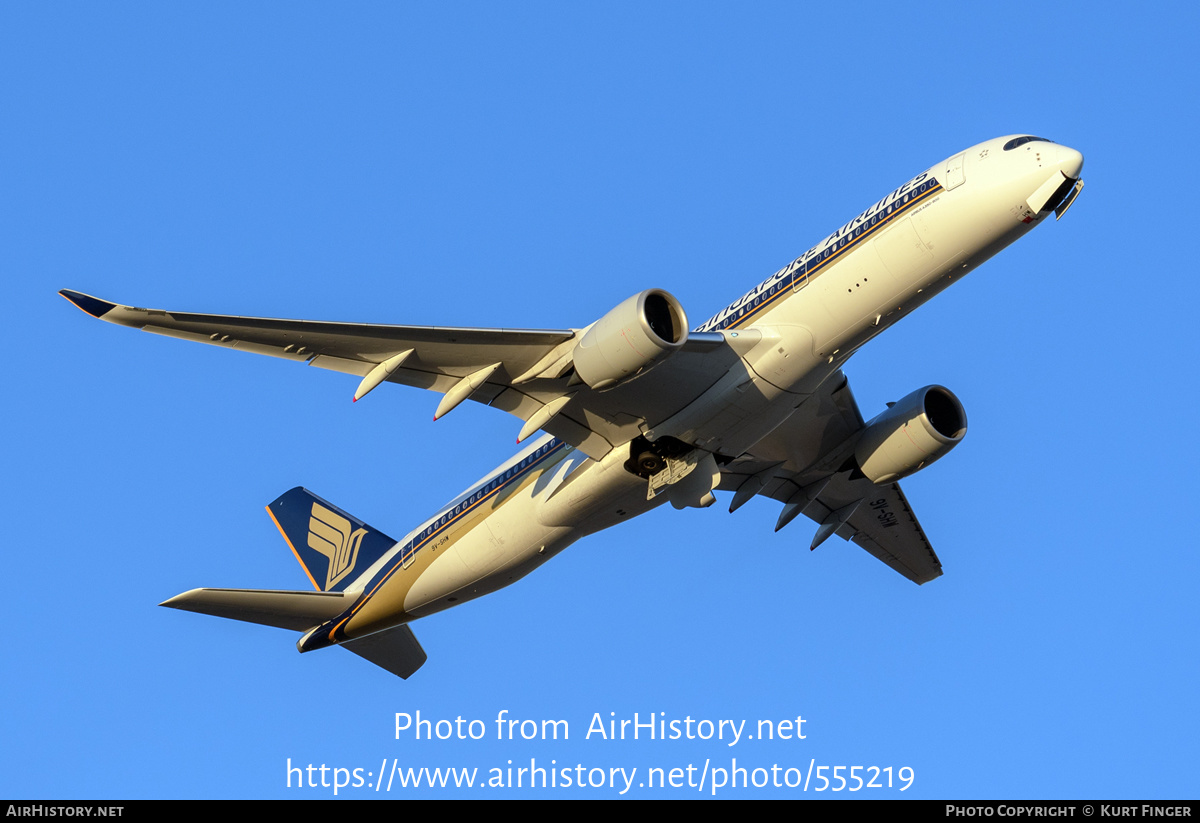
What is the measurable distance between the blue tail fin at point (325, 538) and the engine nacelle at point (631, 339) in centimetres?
1142

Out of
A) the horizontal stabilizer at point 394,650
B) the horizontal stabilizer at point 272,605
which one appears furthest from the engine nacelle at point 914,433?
the horizontal stabilizer at point 272,605

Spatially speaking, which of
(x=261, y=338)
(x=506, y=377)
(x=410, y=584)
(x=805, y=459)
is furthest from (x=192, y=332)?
(x=805, y=459)

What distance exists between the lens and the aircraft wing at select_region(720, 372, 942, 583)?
97.1 feet

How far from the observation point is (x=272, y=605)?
30.3 meters

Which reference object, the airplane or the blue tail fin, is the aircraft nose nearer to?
the airplane

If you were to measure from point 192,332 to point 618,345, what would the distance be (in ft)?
24.7

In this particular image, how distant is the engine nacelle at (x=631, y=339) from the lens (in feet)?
75.3

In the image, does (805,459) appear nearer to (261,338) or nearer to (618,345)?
(618,345)

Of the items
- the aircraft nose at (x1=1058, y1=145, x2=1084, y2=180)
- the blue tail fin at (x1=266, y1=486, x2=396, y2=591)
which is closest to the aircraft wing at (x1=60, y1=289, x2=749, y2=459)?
the aircraft nose at (x1=1058, y1=145, x2=1084, y2=180)

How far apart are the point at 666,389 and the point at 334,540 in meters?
12.9

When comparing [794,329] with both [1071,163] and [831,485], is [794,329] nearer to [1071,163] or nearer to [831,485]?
[1071,163]

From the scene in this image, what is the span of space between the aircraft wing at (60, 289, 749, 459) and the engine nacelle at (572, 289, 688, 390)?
31.0 inches

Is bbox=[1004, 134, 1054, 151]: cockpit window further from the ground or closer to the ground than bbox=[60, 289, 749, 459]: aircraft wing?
further from the ground

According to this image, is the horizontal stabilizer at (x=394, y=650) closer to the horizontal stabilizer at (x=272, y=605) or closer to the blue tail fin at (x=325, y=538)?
the blue tail fin at (x=325, y=538)
